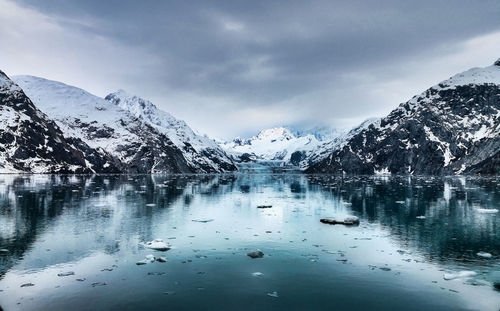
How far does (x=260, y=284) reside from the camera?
2127 cm

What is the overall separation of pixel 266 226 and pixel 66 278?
77.4 ft

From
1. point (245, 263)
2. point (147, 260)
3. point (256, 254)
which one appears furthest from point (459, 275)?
point (147, 260)

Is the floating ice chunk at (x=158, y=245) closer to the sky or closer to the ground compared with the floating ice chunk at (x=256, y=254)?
closer to the sky

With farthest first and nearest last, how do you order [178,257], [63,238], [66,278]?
[63,238], [178,257], [66,278]

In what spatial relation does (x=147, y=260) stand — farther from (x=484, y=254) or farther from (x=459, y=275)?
(x=484, y=254)

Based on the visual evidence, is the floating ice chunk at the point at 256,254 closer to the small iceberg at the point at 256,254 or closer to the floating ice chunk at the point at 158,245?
the small iceberg at the point at 256,254

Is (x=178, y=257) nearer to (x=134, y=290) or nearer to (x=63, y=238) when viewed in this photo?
(x=134, y=290)

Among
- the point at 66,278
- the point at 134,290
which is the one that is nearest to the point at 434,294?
the point at 134,290

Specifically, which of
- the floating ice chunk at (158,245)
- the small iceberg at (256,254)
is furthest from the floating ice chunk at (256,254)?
the floating ice chunk at (158,245)

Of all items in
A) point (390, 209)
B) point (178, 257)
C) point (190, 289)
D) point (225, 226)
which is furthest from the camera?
point (390, 209)

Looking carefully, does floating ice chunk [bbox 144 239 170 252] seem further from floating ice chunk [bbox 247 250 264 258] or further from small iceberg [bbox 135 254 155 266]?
floating ice chunk [bbox 247 250 264 258]

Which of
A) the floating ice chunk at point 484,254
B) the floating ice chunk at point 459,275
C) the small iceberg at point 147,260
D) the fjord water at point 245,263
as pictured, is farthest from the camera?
the floating ice chunk at point 484,254

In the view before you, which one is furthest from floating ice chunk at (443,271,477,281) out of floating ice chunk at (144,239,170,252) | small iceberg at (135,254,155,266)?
floating ice chunk at (144,239,170,252)

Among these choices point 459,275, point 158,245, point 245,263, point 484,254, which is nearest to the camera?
point 459,275
